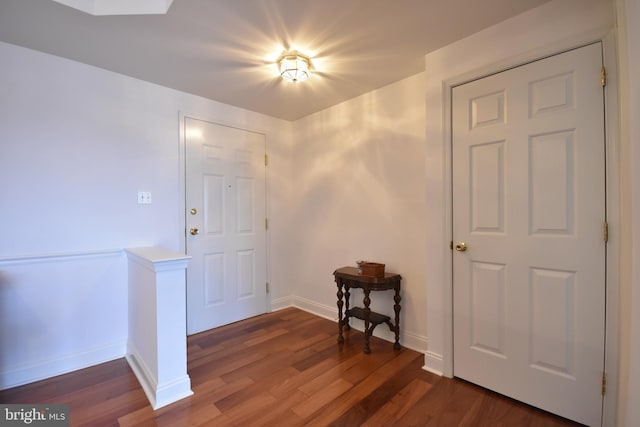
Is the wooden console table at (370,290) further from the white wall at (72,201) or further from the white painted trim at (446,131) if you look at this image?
the white wall at (72,201)

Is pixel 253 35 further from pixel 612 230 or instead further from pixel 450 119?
pixel 612 230

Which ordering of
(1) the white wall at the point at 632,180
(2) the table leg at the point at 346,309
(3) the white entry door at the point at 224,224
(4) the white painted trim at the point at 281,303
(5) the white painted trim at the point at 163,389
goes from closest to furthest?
(1) the white wall at the point at 632,180 < (5) the white painted trim at the point at 163,389 < (2) the table leg at the point at 346,309 < (3) the white entry door at the point at 224,224 < (4) the white painted trim at the point at 281,303

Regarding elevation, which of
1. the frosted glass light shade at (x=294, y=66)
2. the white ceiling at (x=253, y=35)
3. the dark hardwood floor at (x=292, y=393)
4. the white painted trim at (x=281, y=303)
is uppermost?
the white ceiling at (x=253, y=35)

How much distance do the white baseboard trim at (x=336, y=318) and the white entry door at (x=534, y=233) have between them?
Answer: 0.43 meters

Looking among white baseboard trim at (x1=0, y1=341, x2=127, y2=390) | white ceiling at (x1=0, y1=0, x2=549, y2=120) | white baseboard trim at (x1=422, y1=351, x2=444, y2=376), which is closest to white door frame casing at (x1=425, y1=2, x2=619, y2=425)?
white baseboard trim at (x1=422, y1=351, x2=444, y2=376)

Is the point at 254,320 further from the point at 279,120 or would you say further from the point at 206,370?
the point at 279,120

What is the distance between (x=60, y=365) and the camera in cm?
205

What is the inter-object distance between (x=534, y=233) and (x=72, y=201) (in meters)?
3.19

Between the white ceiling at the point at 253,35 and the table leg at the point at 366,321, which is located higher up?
the white ceiling at the point at 253,35

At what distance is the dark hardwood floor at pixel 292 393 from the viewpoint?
62.2 inches

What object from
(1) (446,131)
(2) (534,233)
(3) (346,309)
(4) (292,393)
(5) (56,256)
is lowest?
(4) (292,393)

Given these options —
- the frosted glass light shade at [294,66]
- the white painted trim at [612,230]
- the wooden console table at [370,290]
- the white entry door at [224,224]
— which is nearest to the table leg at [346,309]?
the wooden console table at [370,290]

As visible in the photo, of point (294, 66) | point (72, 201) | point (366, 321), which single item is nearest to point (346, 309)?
point (366, 321)

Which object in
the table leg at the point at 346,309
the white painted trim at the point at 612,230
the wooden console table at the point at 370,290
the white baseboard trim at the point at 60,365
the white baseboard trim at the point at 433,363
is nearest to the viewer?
the white painted trim at the point at 612,230
